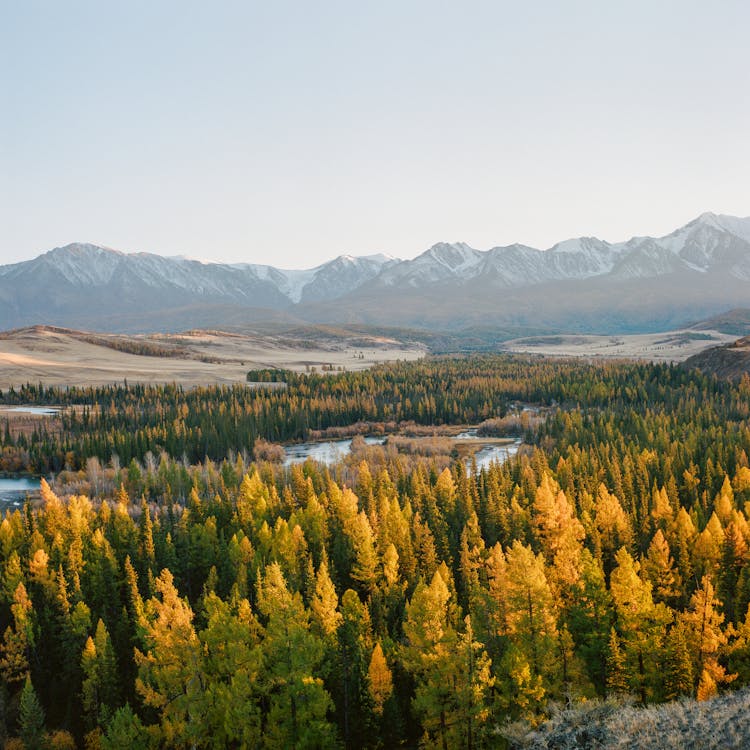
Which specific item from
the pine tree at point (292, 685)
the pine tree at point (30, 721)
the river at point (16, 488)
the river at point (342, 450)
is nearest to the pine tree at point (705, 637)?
the pine tree at point (292, 685)

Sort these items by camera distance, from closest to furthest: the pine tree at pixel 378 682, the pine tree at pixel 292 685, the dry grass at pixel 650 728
A: the dry grass at pixel 650 728
the pine tree at pixel 292 685
the pine tree at pixel 378 682

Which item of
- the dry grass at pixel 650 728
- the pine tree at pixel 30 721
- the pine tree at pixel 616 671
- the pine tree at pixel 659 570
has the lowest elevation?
the pine tree at pixel 30 721

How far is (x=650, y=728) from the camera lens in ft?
93.8

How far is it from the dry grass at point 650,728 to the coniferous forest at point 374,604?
299 inches

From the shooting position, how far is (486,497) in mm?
80062

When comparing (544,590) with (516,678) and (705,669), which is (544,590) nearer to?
(516,678)

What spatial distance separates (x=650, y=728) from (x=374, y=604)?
31.9 m

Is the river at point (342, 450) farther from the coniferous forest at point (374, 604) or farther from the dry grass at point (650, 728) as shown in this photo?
the dry grass at point (650, 728)

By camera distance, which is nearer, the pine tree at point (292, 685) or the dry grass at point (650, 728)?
the dry grass at point (650, 728)

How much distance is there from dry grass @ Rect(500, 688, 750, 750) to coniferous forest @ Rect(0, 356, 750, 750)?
7599 mm

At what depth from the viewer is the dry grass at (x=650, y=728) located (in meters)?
27.0

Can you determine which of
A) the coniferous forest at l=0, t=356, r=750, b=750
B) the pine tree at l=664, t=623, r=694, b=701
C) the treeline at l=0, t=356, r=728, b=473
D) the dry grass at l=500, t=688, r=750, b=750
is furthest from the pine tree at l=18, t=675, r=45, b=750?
the treeline at l=0, t=356, r=728, b=473

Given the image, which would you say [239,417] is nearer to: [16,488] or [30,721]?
[16,488]

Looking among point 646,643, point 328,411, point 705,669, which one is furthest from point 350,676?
point 328,411
